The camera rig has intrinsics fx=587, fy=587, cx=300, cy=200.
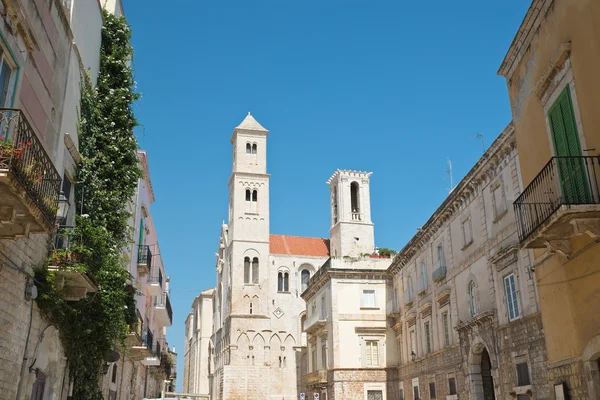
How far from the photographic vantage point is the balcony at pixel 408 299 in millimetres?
29289

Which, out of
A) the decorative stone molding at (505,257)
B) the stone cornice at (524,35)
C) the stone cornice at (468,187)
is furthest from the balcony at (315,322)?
the stone cornice at (524,35)

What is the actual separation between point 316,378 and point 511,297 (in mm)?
19496

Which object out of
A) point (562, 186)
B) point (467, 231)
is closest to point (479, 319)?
point (467, 231)

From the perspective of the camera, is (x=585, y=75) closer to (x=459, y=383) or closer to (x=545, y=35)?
(x=545, y=35)

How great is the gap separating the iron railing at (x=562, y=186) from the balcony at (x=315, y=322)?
2640 centimetres

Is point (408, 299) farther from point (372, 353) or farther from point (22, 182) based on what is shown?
point (22, 182)

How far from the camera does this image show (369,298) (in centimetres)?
3438

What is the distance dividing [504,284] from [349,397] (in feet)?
51.9

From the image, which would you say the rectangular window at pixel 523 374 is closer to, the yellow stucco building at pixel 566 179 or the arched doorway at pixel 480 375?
the arched doorway at pixel 480 375

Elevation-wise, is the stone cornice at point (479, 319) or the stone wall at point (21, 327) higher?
the stone cornice at point (479, 319)

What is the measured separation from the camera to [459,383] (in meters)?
22.3

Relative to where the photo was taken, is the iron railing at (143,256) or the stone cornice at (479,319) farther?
the iron railing at (143,256)

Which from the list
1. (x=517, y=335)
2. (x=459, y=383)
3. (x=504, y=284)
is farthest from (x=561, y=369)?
(x=459, y=383)

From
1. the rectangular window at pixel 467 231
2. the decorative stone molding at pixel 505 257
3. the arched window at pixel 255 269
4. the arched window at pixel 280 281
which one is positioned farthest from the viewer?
the arched window at pixel 280 281
